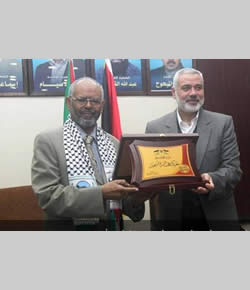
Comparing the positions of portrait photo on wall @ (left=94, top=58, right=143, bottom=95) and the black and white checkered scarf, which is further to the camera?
portrait photo on wall @ (left=94, top=58, right=143, bottom=95)

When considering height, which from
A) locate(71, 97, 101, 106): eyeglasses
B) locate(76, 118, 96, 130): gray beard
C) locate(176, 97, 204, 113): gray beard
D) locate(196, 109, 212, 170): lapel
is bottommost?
locate(196, 109, 212, 170): lapel

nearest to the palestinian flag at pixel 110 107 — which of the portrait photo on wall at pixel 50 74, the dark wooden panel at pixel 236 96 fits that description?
the portrait photo on wall at pixel 50 74

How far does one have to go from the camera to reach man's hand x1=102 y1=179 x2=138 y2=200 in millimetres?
1389

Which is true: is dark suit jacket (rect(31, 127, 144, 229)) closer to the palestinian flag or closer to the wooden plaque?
the wooden plaque

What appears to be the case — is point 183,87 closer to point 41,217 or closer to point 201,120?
point 201,120

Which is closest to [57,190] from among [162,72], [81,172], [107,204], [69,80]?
[81,172]

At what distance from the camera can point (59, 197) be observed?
1487mm

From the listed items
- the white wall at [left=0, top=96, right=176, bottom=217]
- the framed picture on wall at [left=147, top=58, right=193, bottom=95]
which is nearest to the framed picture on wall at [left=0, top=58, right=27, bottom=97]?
the white wall at [left=0, top=96, right=176, bottom=217]

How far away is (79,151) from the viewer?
158 centimetres

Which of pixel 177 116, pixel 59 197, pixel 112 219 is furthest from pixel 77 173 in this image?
pixel 177 116

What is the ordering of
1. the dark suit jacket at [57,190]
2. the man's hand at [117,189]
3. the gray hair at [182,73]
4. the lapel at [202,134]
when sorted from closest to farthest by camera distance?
the man's hand at [117,189]
the dark suit jacket at [57,190]
the lapel at [202,134]
the gray hair at [182,73]

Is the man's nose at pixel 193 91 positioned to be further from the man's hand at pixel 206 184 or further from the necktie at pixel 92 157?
the necktie at pixel 92 157

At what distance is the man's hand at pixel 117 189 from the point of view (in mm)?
1389

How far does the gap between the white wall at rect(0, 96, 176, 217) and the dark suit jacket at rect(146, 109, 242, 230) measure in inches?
3.1
